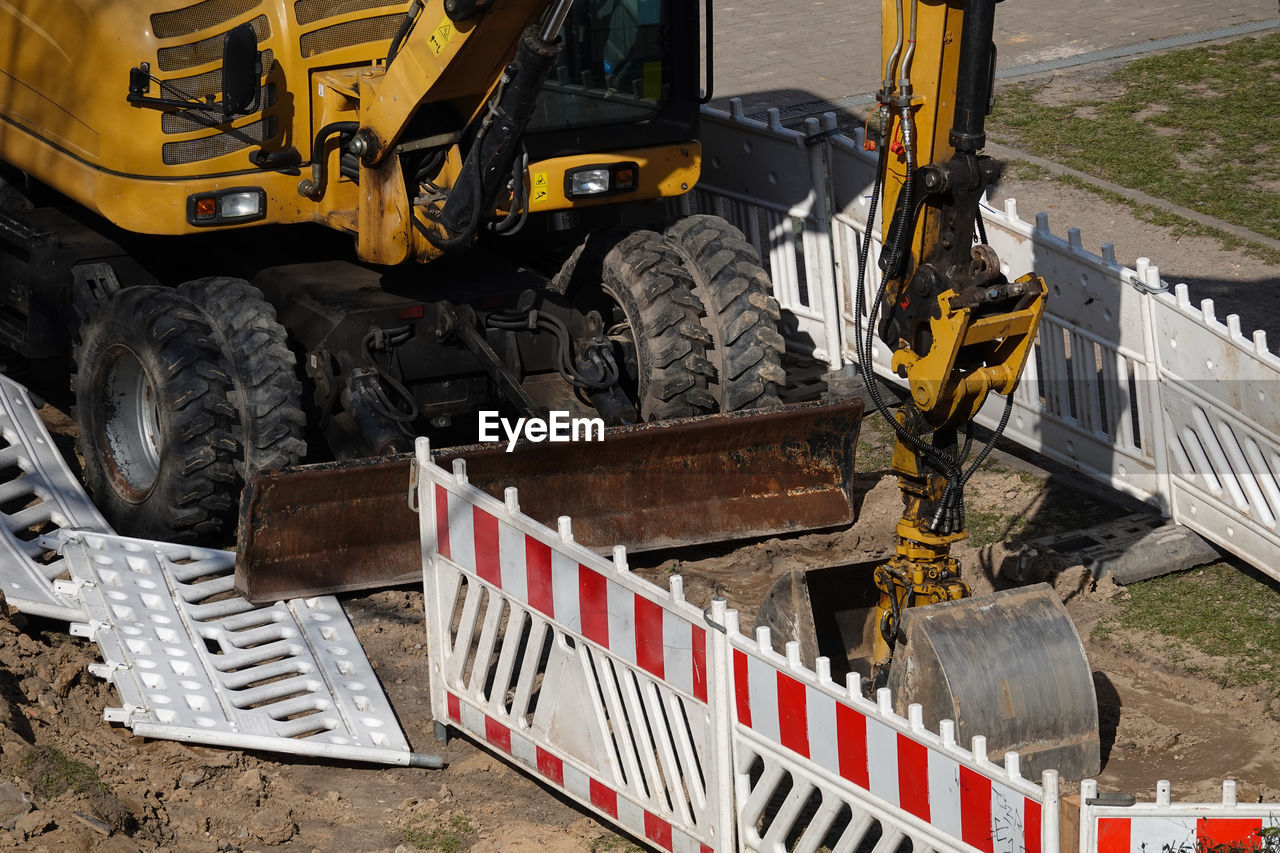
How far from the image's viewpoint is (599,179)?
28.1 ft

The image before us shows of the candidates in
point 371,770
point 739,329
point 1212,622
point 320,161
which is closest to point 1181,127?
point 739,329

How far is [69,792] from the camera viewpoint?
573cm

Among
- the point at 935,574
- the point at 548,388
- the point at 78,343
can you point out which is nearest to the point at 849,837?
the point at 935,574

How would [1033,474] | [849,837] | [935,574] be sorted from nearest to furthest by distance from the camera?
[849,837], [935,574], [1033,474]

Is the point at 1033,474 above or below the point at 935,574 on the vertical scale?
below

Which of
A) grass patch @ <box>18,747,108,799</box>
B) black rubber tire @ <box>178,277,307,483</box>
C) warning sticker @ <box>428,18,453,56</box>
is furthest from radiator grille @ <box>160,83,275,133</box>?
grass patch @ <box>18,747,108,799</box>

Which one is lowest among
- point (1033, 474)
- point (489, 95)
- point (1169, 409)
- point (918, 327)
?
point (1033, 474)

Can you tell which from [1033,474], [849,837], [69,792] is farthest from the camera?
[1033,474]

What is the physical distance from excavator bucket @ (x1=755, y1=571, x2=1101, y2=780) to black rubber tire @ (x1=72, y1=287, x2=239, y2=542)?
3.29m

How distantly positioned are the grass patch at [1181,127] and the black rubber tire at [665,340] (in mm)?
5449

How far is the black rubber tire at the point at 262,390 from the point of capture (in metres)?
7.75

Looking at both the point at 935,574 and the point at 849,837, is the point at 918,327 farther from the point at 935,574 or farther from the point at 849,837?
the point at 849,837

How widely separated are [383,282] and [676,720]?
3750 mm

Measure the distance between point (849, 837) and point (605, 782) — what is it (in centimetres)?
107
